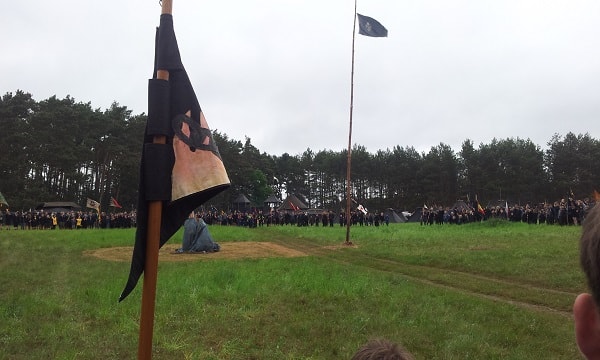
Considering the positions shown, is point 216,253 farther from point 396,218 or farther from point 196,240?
point 396,218

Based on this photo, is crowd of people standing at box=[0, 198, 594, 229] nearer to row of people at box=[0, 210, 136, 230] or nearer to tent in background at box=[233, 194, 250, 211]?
row of people at box=[0, 210, 136, 230]

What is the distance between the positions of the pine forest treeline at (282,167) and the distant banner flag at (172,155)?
174 feet

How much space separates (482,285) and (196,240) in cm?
1256

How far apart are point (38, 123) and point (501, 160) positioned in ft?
204

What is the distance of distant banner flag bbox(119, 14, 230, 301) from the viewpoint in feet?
11.4

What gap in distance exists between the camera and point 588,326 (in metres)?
1.20

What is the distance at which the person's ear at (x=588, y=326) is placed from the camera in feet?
3.89

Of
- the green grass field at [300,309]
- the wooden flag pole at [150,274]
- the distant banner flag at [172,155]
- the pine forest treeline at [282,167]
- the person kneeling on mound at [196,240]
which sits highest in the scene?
the pine forest treeline at [282,167]

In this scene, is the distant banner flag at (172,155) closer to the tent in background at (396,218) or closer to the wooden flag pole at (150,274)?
the wooden flag pole at (150,274)

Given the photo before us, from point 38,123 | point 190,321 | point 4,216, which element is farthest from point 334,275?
point 38,123

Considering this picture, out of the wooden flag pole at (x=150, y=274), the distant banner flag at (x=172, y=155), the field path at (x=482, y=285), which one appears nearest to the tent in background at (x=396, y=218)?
the field path at (x=482, y=285)

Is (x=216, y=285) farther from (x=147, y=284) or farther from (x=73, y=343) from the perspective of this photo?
(x=147, y=284)

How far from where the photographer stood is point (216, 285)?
10891mm

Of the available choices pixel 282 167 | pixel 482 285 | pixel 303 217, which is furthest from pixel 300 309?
pixel 282 167
